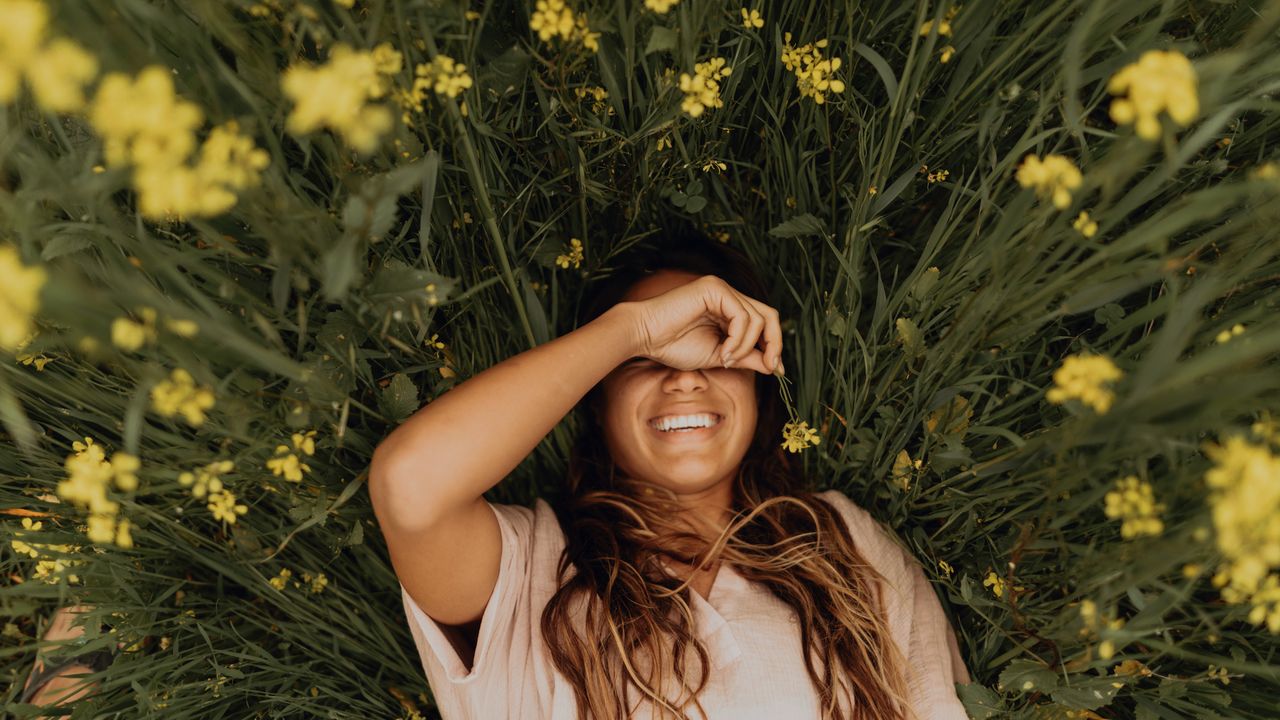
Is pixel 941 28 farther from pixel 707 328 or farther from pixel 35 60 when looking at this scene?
pixel 35 60

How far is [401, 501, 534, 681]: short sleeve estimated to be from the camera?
121cm

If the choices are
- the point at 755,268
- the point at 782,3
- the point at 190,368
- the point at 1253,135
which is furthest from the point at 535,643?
the point at 1253,135

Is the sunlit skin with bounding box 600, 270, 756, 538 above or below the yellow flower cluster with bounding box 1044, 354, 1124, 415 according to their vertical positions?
below

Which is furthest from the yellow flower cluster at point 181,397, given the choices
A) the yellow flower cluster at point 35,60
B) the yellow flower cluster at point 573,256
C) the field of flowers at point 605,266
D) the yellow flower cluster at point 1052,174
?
the yellow flower cluster at point 1052,174

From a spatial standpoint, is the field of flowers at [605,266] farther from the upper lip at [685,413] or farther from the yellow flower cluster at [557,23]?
the upper lip at [685,413]

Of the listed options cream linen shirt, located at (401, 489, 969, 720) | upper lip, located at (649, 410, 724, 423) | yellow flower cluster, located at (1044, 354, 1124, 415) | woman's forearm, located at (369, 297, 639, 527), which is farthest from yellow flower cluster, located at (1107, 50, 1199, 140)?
cream linen shirt, located at (401, 489, 969, 720)

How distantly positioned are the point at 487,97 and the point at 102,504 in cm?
77

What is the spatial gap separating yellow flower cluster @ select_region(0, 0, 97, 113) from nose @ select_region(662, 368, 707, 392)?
105 centimetres

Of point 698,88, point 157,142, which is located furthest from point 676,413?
point 157,142

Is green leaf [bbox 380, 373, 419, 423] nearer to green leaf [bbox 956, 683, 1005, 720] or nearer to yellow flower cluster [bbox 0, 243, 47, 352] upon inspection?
yellow flower cluster [bbox 0, 243, 47, 352]

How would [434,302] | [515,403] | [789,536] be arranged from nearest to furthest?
[434,302], [515,403], [789,536]

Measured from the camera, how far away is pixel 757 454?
5.53ft

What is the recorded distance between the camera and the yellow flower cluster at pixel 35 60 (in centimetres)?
56

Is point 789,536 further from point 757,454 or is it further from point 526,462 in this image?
point 526,462
